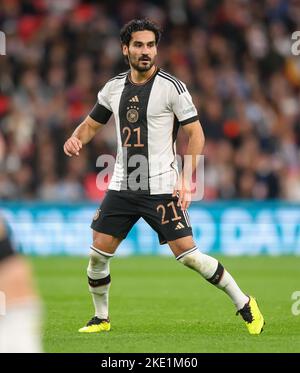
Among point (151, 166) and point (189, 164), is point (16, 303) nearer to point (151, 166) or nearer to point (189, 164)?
point (189, 164)

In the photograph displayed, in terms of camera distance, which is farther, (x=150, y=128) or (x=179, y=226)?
(x=150, y=128)

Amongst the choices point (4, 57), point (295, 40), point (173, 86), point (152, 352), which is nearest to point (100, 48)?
point (4, 57)

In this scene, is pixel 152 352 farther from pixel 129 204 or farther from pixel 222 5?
pixel 222 5

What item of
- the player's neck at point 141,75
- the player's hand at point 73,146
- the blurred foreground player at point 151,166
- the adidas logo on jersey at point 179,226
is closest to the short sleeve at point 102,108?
the blurred foreground player at point 151,166

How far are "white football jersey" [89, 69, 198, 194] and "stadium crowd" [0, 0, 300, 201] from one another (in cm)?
899

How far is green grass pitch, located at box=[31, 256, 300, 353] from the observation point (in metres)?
7.34

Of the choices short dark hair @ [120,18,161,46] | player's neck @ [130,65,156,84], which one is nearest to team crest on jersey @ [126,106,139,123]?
player's neck @ [130,65,156,84]

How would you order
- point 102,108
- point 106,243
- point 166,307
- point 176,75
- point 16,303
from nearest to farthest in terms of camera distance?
point 16,303
point 106,243
point 102,108
point 166,307
point 176,75

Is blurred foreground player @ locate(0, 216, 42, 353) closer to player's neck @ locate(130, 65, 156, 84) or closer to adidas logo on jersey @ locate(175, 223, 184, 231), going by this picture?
adidas logo on jersey @ locate(175, 223, 184, 231)

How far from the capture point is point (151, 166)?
791 cm

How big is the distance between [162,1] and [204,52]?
1.97 metres

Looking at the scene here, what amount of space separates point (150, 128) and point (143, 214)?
0.67 meters

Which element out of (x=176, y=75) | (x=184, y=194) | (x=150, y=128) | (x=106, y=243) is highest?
(x=176, y=75)

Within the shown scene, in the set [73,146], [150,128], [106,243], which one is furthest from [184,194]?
[73,146]
